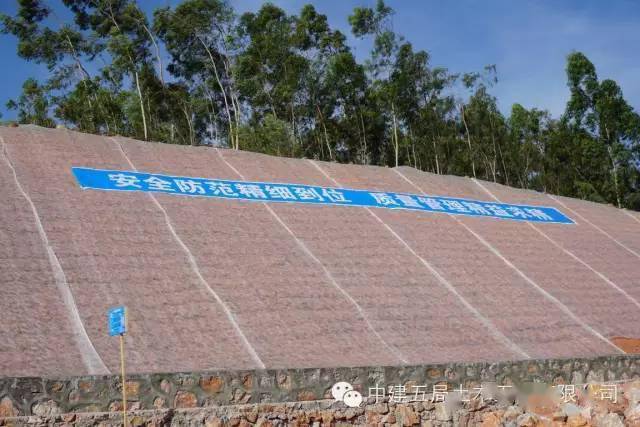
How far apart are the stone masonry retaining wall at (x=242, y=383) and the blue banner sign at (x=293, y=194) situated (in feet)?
18.8

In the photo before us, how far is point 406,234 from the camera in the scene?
1370cm

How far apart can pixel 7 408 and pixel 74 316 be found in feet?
8.61

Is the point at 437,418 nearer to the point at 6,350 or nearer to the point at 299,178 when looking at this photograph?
the point at 6,350

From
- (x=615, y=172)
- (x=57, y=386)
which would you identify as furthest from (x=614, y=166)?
(x=57, y=386)

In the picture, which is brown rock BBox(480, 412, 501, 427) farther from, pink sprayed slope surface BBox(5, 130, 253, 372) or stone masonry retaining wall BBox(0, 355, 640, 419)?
pink sprayed slope surface BBox(5, 130, 253, 372)

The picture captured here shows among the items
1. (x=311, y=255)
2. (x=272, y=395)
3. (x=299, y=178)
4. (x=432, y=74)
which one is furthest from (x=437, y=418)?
(x=432, y=74)

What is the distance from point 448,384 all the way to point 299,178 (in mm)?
7358

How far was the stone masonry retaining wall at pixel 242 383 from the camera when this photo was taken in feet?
20.1

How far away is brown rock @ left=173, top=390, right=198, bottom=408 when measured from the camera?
683cm

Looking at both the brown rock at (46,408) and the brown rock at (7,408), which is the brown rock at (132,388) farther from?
the brown rock at (7,408)

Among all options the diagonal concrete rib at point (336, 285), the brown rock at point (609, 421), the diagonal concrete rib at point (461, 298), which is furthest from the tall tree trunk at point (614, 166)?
the brown rock at point (609, 421)

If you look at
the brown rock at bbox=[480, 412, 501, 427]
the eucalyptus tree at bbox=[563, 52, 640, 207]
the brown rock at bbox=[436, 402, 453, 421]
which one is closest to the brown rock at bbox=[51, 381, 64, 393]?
the brown rock at bbox=[436, 402, 453, 421]

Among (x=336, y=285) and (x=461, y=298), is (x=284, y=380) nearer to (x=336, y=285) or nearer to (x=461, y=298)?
(x=336, y=285)

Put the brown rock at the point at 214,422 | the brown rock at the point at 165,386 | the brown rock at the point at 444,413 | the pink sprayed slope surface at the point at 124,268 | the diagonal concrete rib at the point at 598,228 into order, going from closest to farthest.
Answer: the brown rock at the point at 214,422 < the brown rock at the point at 165,386 < the brown rock at the point at 444,413 < the pink sprayed slope surface at the point at 124,268 < the diagonal concrete rib at the point at 598,228
